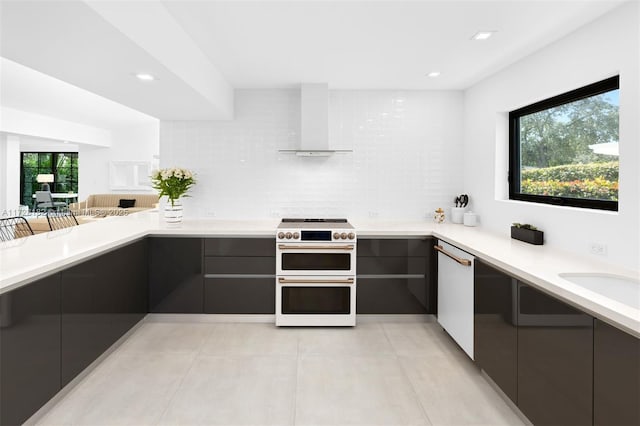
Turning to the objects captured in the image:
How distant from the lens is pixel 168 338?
329 cm

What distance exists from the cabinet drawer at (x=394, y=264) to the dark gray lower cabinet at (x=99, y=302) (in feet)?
6.35

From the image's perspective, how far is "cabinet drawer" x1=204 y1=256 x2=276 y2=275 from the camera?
3.61 m

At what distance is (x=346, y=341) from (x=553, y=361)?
68.9 inches

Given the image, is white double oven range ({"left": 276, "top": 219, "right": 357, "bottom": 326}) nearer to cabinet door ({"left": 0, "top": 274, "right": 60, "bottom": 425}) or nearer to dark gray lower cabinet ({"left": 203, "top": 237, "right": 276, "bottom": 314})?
dark gray lower cabinet ({"left": 203, "top": 237, "right": 276, "bottom": 314})

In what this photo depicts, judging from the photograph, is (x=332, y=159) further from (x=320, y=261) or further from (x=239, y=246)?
(x=239, y=246)

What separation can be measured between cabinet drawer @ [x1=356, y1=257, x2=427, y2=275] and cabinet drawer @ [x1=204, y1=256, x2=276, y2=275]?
84cm

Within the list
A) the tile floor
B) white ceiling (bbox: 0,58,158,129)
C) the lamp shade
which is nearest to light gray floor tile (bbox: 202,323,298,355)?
the tile floor

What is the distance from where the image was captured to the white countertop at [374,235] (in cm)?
164

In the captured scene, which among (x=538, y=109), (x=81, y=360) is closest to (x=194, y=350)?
(x=81, y=360)

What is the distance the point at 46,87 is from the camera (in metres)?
5.46

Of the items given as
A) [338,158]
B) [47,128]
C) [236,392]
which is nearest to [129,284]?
[236,392]

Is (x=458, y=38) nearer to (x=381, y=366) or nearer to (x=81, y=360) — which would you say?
(x=381, y=366)

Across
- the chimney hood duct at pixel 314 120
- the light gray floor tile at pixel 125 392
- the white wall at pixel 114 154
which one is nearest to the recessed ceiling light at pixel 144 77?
the chimney hood duct at pixel 314 120

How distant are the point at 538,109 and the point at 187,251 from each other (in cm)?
323
